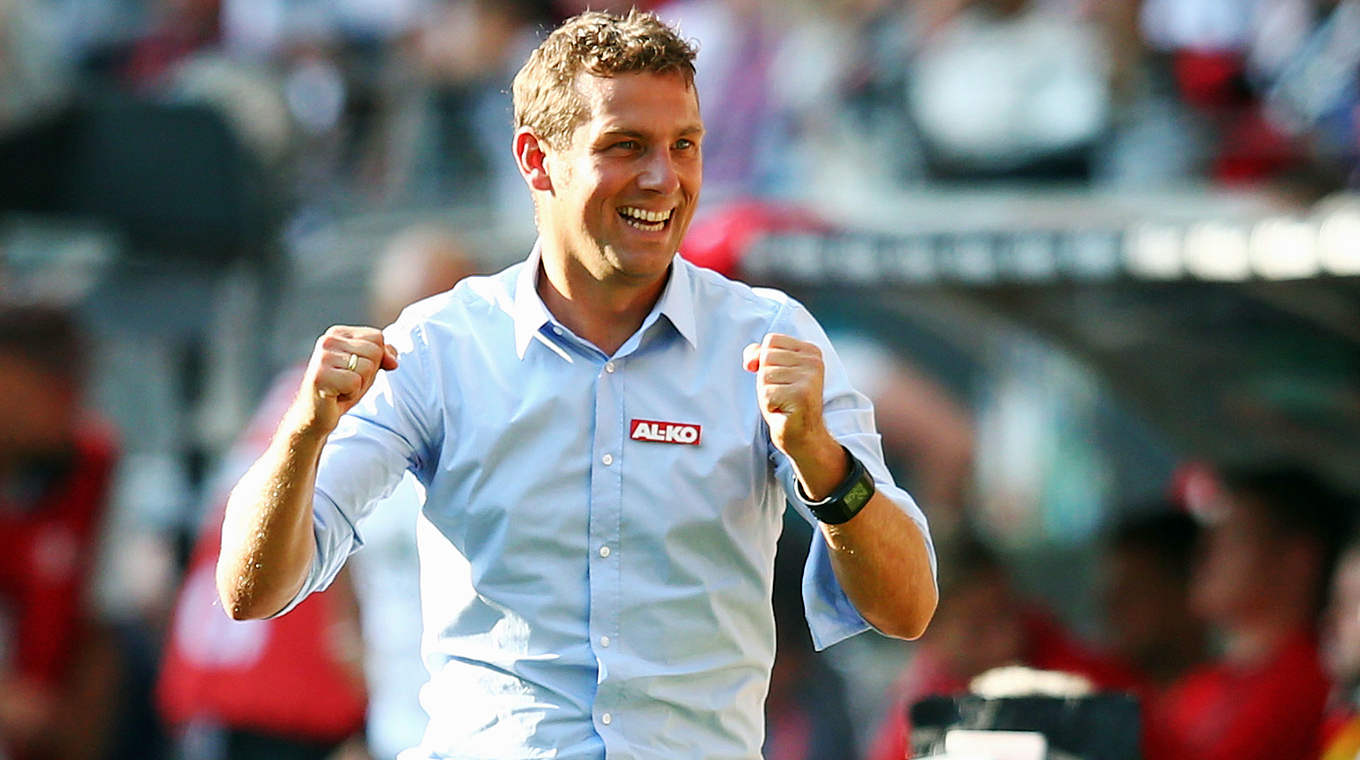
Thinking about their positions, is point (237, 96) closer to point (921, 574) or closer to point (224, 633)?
point (224, 633)

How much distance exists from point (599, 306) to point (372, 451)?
444 mm

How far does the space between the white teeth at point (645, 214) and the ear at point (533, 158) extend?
0.18 m

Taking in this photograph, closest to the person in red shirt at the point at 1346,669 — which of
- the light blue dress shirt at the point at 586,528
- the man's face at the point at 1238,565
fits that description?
the man's face at the point at 1238,565

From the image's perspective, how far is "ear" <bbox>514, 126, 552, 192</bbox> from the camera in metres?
3.64

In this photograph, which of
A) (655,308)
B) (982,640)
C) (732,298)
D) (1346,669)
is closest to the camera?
(655,308)

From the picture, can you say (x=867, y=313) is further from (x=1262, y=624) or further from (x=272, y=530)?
(x=272, y=530)

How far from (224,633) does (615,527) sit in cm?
332

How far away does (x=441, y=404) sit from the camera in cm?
354

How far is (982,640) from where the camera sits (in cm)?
705

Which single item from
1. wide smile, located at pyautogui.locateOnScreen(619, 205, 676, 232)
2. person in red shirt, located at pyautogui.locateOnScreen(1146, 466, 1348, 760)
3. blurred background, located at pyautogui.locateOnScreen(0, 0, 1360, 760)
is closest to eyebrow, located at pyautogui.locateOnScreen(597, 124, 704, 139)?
wide smile, located at pyautogui.locateOnScreen(619, 205, 676, 232)

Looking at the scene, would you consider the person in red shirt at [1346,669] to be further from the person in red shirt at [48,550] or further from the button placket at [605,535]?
the person in red shirt at [48,550]

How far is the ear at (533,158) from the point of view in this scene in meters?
3.64

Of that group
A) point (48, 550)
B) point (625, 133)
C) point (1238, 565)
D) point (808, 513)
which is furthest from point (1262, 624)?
point (48, 550)

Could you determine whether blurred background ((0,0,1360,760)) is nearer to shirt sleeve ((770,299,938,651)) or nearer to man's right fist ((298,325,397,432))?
shirt sleeve ((770,299,938,651))
